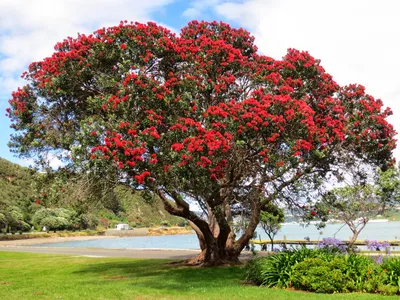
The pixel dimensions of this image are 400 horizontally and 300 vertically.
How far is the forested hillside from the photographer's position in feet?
55.6

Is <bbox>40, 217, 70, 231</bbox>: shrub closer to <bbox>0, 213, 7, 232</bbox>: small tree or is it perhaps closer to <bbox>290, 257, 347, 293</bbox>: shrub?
<bbox>0, 213, 7, 232</bbox>: small tree

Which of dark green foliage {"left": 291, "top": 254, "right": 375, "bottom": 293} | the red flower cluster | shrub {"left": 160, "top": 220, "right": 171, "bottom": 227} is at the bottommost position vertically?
dark green foliage {"left": 291, "top": 254, "right": 375, "bottom": 293}

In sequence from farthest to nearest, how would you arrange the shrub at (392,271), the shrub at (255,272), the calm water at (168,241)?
1. the calm water at (168,241)
2. the shrub at (255,272)
3. the shrub at (392,271)

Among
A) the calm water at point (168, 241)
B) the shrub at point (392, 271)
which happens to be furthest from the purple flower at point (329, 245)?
the calm water at point (168, 241)

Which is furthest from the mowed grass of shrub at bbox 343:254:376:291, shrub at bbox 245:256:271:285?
shrub at bbox 343:254:376:291

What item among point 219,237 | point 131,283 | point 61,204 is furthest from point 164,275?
point 61,204

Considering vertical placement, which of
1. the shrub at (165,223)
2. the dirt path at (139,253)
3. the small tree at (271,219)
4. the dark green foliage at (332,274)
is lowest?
the dirt path at (139,253)

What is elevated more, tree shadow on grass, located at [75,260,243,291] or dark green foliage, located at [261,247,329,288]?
dark green foliage, located at [261,247,329,288]

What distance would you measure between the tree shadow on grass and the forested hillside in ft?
9.38

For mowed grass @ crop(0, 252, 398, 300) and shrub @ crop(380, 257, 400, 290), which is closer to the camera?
shrub @ crop(380, 257, 400, 290)

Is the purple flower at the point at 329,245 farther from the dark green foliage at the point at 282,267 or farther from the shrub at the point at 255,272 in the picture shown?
the shrub at the point at 255,272

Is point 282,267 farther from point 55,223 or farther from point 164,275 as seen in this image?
point 55,223

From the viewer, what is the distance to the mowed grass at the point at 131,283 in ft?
43.5

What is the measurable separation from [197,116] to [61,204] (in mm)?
6791
